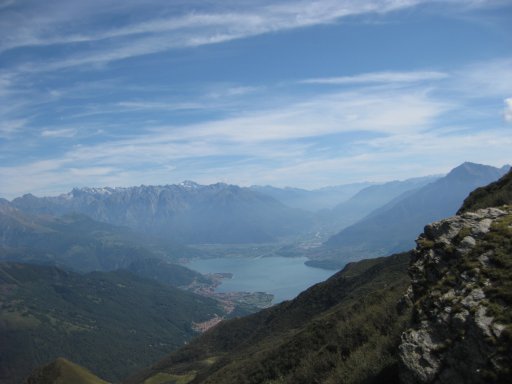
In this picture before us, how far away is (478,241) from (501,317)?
19.4 feet

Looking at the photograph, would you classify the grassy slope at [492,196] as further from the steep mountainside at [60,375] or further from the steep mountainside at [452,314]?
the steep mountainside at [60,375]

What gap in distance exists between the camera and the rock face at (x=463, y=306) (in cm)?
1702

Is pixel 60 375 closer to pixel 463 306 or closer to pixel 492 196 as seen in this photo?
pixel 492 196

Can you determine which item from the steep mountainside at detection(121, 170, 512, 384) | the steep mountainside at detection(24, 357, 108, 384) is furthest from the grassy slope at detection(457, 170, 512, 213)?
the steep mountainside at detection(24, 357, 108, 384)

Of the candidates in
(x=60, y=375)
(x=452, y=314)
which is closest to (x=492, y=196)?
(x=452, y=314)

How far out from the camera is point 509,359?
16094 mm

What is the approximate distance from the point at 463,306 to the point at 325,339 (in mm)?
42605

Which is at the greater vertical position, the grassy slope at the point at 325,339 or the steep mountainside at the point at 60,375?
the grassy slope at the point at 325,339

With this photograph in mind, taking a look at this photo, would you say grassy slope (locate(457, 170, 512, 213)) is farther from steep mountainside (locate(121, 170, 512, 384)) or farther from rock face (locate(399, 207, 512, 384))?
rock face (locate(399, 207, 512, 384))

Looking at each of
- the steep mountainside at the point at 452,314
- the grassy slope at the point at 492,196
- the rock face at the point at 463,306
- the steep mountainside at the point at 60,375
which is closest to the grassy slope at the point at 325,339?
the steep mountainside at the point at 452,314

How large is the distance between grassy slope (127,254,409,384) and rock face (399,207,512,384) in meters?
4.11

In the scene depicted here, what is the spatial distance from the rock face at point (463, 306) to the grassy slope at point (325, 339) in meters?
4.11

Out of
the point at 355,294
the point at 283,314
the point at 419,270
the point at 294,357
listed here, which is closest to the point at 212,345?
the point at 283,314

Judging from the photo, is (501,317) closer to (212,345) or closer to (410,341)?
(410,341)
